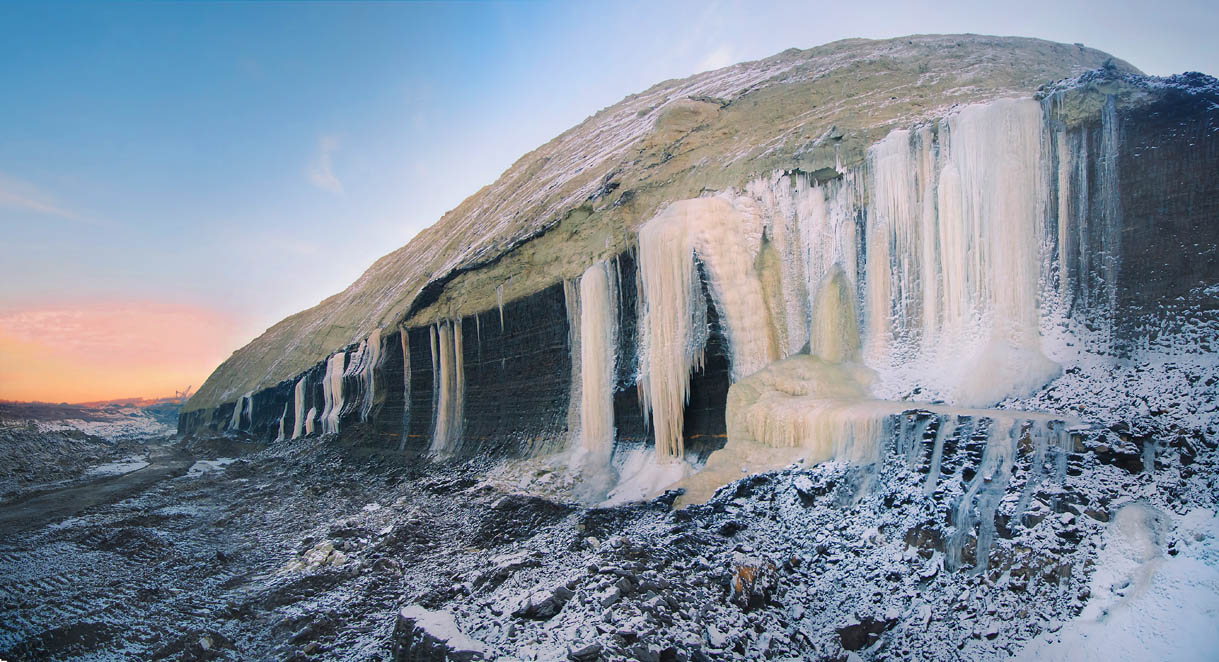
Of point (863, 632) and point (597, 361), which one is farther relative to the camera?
point (597, 361)

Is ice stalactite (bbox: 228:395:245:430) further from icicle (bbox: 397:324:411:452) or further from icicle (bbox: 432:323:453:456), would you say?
icicle (bbox: 432:323:453:456)

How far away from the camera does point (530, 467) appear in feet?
42.6

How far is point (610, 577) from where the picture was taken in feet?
20.5

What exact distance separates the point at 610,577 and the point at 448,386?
13.5 m

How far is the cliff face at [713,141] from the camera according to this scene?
10.5 meters

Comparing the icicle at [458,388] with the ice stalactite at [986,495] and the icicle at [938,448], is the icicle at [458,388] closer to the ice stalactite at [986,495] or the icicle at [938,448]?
the icicle at [938,448]

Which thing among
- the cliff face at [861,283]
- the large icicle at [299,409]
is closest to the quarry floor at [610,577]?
the cliff face at [861,283]

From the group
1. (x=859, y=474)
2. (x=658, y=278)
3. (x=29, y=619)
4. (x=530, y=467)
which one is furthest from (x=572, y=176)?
(x=29, y=619)

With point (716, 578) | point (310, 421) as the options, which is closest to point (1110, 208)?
point (716, 578)

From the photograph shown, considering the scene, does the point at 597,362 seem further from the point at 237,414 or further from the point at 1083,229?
the point at 237,414

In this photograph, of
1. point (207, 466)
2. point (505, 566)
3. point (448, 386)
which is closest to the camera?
point (505, 566)

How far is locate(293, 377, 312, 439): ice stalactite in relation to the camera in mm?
29297

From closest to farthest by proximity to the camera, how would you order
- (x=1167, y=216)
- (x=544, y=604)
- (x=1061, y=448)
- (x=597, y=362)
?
(x=1061, y=448) → (x=544, y=604) → (x=1167, y=216) → (x=597, y=362)

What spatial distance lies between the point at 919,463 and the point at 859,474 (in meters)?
0.73
